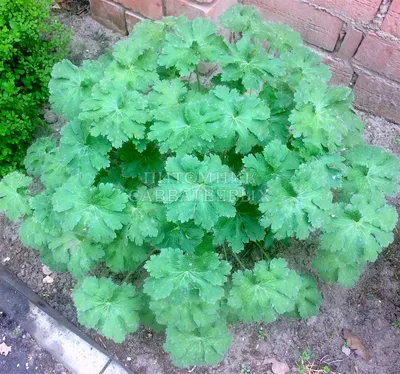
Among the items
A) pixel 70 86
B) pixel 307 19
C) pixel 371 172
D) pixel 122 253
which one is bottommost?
pixel 122 253

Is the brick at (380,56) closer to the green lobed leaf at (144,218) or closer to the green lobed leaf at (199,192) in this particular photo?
the green lobed leaf at (199,192)

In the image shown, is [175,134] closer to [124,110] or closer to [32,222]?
[124,110]

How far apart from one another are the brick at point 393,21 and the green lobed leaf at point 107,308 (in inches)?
89.3

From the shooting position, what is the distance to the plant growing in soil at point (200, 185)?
1950 millimetres

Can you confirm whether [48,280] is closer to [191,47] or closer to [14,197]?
[14,197]

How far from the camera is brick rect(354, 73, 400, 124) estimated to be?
10.6ft

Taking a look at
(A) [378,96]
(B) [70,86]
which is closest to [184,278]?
(B) [70,86]

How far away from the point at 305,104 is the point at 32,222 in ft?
4.93

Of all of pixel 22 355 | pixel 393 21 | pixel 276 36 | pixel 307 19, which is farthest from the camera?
pixel 307 19

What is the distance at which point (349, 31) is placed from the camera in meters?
3.05

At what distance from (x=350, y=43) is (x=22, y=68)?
2251 millimetres

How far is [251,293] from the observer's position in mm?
2107

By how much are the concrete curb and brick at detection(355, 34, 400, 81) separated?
2563 mm

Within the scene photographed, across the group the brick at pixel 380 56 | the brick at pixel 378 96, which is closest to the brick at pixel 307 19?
the brick at pixel 380 56
